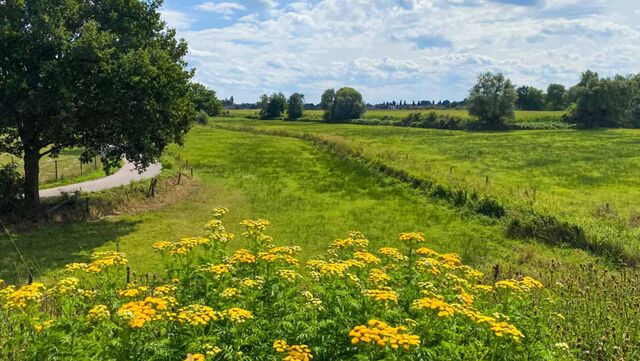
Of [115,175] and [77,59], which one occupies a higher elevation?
[77,59]

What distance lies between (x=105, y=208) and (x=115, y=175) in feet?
49.9

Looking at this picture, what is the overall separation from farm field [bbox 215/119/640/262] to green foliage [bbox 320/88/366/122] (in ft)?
239

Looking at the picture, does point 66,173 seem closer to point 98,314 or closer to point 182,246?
point 182,246

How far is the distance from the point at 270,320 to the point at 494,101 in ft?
Result: 392

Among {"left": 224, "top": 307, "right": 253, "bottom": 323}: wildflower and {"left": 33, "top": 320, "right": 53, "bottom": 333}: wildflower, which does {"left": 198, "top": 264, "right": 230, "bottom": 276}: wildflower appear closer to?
{"left": 224, "top": 307, "right": 253, "bottom": 323}: wildflower

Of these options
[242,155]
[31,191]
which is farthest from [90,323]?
[242,155]

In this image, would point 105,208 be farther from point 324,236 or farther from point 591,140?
point 591,140

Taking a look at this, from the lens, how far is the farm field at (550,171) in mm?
27444

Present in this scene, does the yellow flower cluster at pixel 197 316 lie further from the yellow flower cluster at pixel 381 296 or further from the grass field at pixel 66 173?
the grass field at pixel 66 173

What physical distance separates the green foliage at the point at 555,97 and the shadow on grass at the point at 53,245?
17229cm

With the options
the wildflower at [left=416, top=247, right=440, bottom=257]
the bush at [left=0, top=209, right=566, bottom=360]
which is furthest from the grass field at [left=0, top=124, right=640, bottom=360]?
the wildflower at [left=416, top=247, right=440, bottom=257]

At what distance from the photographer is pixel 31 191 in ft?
85.0

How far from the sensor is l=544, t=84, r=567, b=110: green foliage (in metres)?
167

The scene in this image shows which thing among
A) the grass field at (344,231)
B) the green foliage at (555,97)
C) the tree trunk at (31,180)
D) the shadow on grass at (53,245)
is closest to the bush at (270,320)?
the grass field at (344,231)
